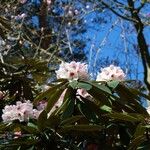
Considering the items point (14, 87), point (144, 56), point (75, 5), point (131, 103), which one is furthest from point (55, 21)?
point (131, 103)

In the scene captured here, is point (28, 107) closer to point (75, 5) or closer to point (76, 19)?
point (76, 19)

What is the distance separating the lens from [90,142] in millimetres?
2297

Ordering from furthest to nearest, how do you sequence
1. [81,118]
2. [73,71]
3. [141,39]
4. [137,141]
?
1. [141,39]
2. [73,71]
3. [81,118]
4. [137,141]

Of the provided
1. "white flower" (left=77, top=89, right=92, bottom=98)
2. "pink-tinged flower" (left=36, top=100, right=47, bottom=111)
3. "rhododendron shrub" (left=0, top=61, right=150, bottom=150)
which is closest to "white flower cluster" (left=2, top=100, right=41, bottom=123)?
"rhododendron shrub" (left=0, top=61, right=150, bottom=150)

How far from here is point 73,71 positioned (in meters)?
2.48

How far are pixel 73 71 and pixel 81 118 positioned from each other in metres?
0.29

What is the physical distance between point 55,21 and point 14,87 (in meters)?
8.20

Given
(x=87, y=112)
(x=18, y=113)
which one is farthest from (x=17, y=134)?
(x=87, y=112)

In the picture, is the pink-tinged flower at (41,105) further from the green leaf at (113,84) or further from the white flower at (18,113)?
the green leaf at (113,84)

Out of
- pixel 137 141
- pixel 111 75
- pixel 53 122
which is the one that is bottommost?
pixel 137 141

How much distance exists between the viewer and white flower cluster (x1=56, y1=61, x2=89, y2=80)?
2.46 m

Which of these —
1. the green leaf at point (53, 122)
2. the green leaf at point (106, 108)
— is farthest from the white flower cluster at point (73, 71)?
the green leaf at point (53, 122)

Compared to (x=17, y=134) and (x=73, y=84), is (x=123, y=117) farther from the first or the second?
(x=17, y=134)

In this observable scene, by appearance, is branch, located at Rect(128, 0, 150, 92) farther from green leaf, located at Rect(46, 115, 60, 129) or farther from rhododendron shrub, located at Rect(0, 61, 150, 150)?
green leaf, located at Rect(46, 115, 60, 129)
